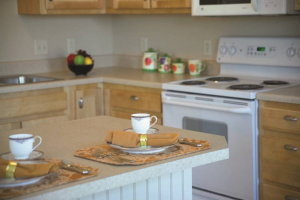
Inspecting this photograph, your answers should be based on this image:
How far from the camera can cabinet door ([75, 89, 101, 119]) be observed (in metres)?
3.59

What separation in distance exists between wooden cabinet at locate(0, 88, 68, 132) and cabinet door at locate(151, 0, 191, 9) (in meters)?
0.91

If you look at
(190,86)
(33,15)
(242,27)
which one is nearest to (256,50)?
(242,27)

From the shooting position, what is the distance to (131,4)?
12.3ft

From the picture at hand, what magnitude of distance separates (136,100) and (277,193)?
120 cm

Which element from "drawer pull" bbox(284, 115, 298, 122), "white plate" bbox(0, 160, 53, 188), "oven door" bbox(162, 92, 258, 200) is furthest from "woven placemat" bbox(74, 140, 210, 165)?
"oven door" bbox(162, 92, 258, 200)

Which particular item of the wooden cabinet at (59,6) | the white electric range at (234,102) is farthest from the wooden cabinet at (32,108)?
the white electric range at (234,102)

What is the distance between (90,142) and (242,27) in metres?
2.08

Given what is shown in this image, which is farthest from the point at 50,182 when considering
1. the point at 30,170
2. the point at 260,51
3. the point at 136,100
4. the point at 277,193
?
the point at 260,51

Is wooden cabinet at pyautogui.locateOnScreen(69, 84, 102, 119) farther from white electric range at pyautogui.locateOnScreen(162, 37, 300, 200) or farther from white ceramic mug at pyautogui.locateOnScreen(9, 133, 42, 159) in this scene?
white ceramic mug at pyautogui.locateOnScreen(9, 133, 42, 159)

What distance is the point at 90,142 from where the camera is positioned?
1.73 meters

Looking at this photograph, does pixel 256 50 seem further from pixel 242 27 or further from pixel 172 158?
pixel 172 158

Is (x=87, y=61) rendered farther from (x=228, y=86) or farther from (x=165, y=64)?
(x=228, y=86)

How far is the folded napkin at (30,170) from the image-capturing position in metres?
1.28

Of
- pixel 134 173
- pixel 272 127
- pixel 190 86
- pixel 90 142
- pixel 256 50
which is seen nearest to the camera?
pixel 134 173
